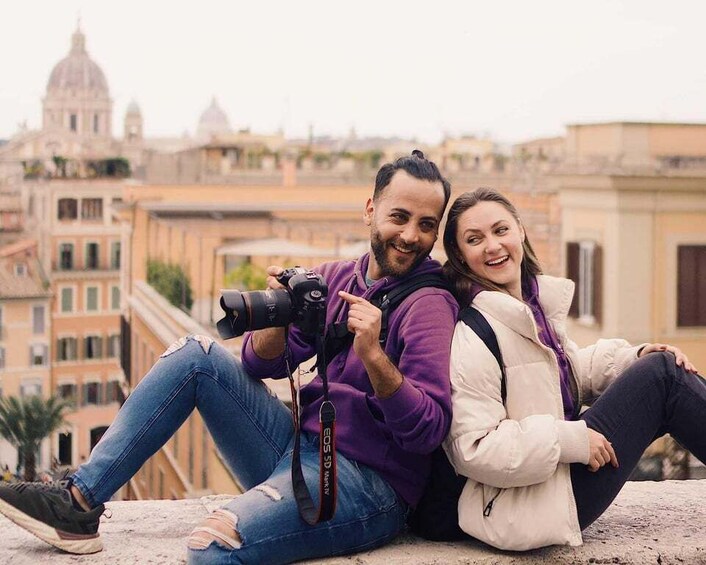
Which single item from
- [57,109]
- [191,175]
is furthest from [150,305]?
[57,109]

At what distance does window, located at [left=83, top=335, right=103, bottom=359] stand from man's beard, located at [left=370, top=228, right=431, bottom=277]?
31905mm

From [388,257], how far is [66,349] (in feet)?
104

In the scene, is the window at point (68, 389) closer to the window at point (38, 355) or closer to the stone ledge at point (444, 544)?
the window at point (38, 355)

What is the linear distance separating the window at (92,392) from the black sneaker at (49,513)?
2897 centimetres

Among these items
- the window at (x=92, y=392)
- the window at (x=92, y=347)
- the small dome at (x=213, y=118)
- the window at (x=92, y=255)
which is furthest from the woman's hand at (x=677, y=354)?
the small dome at (x=213, y=118)

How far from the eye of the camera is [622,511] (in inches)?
102

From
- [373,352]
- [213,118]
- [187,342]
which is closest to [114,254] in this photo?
[187,342]

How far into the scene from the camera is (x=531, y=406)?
212 cm

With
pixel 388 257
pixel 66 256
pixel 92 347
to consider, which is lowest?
pixel 92 347

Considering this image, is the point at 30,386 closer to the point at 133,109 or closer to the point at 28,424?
the point at 28,424

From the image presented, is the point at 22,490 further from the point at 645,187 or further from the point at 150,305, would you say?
the point at 150,305

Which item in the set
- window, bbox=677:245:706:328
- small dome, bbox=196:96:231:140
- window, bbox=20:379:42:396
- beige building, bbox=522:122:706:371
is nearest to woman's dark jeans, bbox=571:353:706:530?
beige building, bbox=522:122:706:371

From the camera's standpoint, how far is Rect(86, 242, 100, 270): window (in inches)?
1347

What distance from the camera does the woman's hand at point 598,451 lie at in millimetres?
2109
